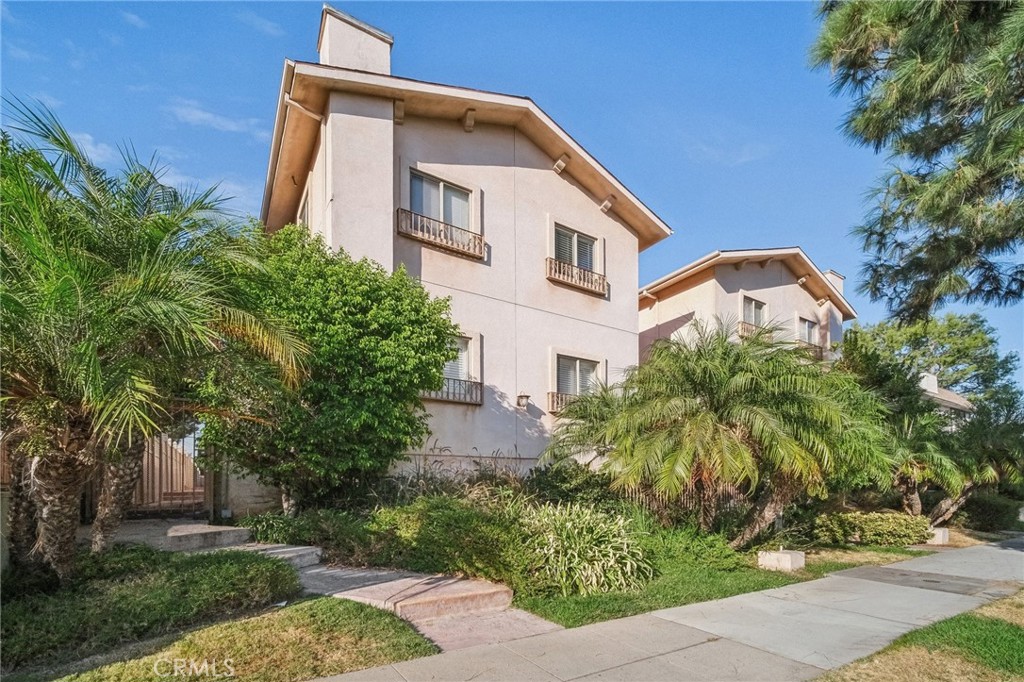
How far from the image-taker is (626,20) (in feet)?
33.9

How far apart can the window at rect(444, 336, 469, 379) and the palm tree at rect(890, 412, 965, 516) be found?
9575 millimetres

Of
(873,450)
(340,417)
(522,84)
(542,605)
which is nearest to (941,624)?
(873,450)

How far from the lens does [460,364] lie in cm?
1282

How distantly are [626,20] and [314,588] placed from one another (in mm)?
9767

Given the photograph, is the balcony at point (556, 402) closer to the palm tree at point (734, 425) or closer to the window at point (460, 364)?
the window at point (460, 364)

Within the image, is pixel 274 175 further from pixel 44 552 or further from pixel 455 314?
pixel 44 552

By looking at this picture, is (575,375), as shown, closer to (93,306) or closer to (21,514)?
Result: (21,514)

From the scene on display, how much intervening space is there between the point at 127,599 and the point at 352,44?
10930mm

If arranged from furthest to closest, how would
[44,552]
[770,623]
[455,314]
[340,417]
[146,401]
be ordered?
[455,314]
[340,417]
[770,623]
[44,552]
[146,401]

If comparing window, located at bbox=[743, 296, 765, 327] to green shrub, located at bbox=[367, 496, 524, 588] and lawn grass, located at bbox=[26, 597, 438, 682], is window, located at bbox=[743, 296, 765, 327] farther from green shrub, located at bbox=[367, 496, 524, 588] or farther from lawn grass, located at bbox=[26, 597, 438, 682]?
lawn grass, located at bbox=[26, 597, 438, 682]

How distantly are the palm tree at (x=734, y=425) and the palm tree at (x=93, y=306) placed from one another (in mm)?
5368

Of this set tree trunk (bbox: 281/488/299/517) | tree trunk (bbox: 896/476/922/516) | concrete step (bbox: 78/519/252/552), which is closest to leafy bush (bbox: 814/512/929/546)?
tree trunk (bbox: 896/476/922/516)

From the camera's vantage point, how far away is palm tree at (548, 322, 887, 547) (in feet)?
28.3

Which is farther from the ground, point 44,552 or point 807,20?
point 807,20
